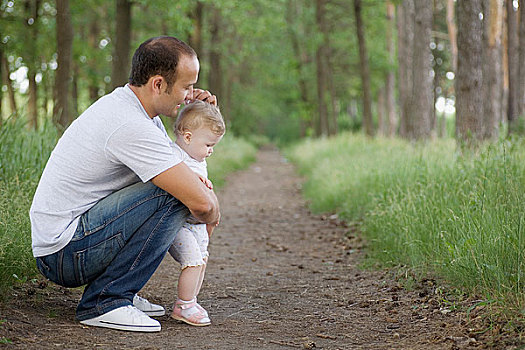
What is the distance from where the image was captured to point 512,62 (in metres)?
17.7

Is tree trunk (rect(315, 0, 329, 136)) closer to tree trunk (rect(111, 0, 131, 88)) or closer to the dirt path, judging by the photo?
tree trunk (rect(111, 0, 131, 88))

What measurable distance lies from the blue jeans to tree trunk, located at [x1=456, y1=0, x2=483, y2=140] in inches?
247

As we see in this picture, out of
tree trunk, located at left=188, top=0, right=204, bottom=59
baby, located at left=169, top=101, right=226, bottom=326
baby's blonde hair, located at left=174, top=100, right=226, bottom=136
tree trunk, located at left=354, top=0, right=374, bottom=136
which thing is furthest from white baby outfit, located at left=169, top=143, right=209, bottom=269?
tree trunk, located at left=354, top=0, right=374, bottom=136

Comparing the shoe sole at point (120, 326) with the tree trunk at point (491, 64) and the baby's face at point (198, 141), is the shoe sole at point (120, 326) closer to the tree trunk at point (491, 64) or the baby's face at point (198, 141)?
the baby's face at point (198, 141)

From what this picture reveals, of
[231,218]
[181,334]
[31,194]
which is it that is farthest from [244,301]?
[231,218]

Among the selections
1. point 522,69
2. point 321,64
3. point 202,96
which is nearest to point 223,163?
point 321,64

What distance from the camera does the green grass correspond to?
421 centimetres

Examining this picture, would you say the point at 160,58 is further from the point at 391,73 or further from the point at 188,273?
the point at 391,73

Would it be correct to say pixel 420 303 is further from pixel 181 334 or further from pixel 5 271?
pixel 5 271

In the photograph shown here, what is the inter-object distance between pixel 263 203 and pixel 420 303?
778 centimetres

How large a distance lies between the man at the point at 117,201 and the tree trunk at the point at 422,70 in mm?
11289

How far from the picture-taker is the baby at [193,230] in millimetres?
4027

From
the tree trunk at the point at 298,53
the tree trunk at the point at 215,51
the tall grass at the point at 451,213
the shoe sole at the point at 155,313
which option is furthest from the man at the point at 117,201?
the tree trunk at the point at 298,53

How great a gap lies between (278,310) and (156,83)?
1.92 meters
